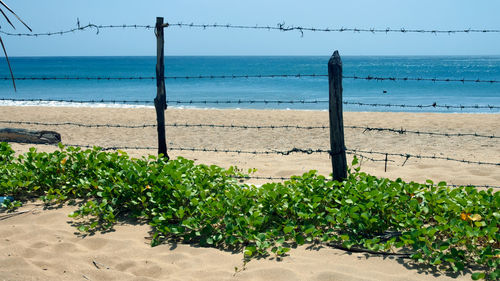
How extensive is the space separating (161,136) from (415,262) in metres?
3.45

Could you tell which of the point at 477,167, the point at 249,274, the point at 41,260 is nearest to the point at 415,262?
the point at 249,274

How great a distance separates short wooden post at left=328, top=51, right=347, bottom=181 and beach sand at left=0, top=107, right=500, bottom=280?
3.55ft

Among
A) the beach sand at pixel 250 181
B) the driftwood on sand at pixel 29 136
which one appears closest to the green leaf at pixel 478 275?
the beach sand at pixel 250 181

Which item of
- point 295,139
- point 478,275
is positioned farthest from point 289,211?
point 295,139

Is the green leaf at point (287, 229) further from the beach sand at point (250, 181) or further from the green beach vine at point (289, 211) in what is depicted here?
the beach sand at point (250, 181)

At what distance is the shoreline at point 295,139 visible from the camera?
6156 mm

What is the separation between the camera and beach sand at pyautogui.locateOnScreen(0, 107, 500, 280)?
9.82ft

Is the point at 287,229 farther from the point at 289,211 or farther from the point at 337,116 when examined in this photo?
the point at 337,116

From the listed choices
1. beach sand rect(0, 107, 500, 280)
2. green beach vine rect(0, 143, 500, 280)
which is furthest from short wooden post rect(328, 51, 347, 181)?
beach sand rect(0, 107, 500, 280)

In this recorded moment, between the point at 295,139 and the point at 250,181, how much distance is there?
14.6 ft

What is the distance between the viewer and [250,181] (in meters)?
5.38

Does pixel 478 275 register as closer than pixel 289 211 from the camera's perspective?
Yes

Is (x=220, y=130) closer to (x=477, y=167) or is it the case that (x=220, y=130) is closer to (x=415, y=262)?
(x=477, y=167)

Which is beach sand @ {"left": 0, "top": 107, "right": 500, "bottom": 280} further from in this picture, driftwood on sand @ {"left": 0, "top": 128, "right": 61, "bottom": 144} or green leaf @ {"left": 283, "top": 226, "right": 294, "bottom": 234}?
driftwood on sand @ {"left": 0, "top": 128, "right": 61, "bottom": 144}
